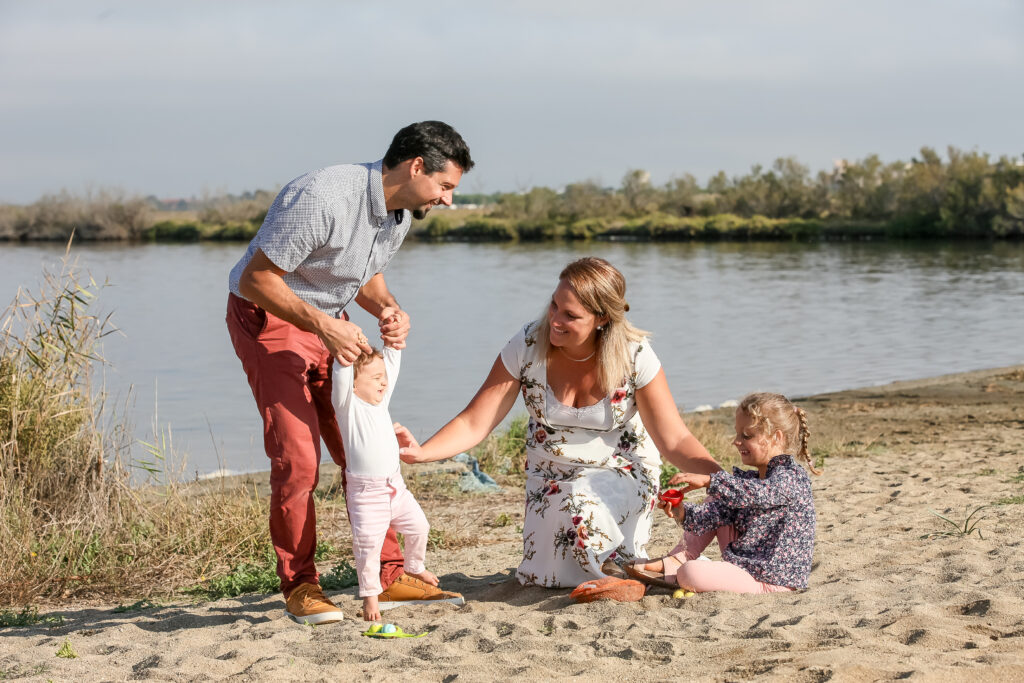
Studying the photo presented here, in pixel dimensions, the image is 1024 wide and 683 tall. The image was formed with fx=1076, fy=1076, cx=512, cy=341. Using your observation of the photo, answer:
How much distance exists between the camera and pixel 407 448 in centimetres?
477

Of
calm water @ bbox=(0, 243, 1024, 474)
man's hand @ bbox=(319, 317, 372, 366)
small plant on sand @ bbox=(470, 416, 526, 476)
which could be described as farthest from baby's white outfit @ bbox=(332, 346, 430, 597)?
small plant on sand @ bbox=(470, 416, 526, 476)

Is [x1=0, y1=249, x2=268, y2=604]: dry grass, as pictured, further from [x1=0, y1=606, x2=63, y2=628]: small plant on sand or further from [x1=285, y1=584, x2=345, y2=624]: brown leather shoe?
[x1=285, y1=584, x2=345, y2=624]: brown leather shoe

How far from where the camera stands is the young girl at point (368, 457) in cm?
447

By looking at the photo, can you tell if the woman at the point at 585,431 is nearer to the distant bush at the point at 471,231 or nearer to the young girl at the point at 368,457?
the young girl at the point at 368,457

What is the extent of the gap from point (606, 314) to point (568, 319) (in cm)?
19

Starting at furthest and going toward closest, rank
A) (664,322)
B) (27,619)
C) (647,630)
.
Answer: (664,322) < (27,619) < (647,630)

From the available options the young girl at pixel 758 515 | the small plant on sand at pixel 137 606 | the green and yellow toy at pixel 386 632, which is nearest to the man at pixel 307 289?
the green and yellow toy at pixel 386 632

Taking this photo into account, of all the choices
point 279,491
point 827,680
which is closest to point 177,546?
point 279,491

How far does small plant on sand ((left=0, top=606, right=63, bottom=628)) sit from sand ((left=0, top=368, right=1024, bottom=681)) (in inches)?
2.7

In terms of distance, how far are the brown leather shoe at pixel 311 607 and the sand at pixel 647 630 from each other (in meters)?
0.08

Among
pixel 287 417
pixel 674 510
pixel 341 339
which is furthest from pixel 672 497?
pixel 287 417

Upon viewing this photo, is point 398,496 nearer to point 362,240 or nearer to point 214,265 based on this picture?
point 362,240

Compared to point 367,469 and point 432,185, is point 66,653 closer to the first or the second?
point 367,469

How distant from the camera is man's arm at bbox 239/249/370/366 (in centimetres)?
427
